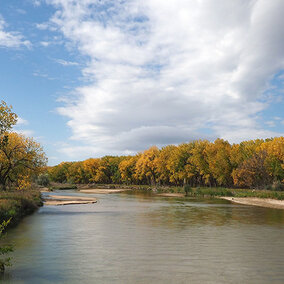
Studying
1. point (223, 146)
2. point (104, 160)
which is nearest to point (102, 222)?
point (223, 146)

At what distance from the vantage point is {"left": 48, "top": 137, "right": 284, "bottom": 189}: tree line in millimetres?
86938

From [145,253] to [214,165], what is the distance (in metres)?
86.2

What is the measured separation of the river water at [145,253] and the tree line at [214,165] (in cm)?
5671

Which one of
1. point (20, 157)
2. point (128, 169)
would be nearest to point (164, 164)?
point (128, 169)

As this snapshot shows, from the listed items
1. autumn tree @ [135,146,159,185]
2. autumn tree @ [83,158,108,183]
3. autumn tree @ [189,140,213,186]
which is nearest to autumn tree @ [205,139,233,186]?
autumn tree @ [189,140,213,186]

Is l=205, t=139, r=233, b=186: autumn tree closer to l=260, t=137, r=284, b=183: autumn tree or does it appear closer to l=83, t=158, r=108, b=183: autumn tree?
l=260, t=137, r=284, b=183: autumn tree

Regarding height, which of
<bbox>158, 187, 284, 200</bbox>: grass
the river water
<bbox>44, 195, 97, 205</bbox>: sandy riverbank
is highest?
<bbox>158, 187, 284, 200</bbox>: grass

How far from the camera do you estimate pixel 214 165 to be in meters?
103

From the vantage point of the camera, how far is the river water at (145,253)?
15875mm

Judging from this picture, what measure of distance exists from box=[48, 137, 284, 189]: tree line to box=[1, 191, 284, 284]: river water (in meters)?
56.7

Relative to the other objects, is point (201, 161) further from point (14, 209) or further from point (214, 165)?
point (14, 209)

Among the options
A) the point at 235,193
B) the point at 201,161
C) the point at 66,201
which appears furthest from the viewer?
the point at 201,161

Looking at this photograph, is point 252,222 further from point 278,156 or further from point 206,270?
point 278,156

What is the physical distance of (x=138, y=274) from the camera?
16078mm
